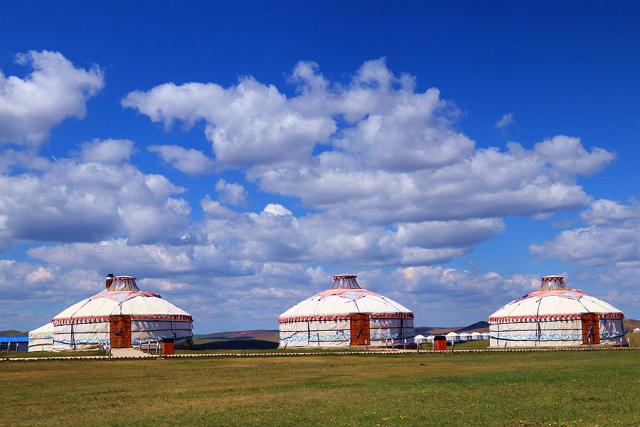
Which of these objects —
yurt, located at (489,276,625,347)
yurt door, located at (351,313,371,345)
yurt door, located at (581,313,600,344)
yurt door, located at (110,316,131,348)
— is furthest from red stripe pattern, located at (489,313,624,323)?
yurt door, located at (110,316,131,348)

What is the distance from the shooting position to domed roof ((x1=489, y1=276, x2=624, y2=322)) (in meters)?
65.2

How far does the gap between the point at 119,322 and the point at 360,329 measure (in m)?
24.8

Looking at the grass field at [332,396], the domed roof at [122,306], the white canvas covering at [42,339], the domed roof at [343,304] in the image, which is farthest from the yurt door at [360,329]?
the white canvas covering at [42,339]

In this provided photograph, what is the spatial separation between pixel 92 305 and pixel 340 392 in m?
53.4

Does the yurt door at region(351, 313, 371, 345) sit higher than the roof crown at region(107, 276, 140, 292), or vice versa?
A: the roof crown at region(107, 276, 140, 292)

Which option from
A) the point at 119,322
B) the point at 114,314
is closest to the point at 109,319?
the point at 119,322

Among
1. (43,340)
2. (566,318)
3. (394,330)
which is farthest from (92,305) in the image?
(566,318)

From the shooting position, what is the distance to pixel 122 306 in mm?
68312

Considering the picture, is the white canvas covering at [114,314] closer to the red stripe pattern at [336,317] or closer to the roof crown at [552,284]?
the red stripe pattern at [336,317]

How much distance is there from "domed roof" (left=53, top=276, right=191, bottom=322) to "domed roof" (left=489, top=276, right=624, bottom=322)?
3602 centimetres

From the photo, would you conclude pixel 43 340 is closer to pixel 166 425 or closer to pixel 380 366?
pixel 380 366

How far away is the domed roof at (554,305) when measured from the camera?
214ft

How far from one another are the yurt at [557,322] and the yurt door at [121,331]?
39.0m

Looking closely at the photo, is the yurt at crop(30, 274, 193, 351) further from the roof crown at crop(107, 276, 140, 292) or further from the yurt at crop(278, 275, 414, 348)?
the yurt at crop(278, 275, 414, 348)
